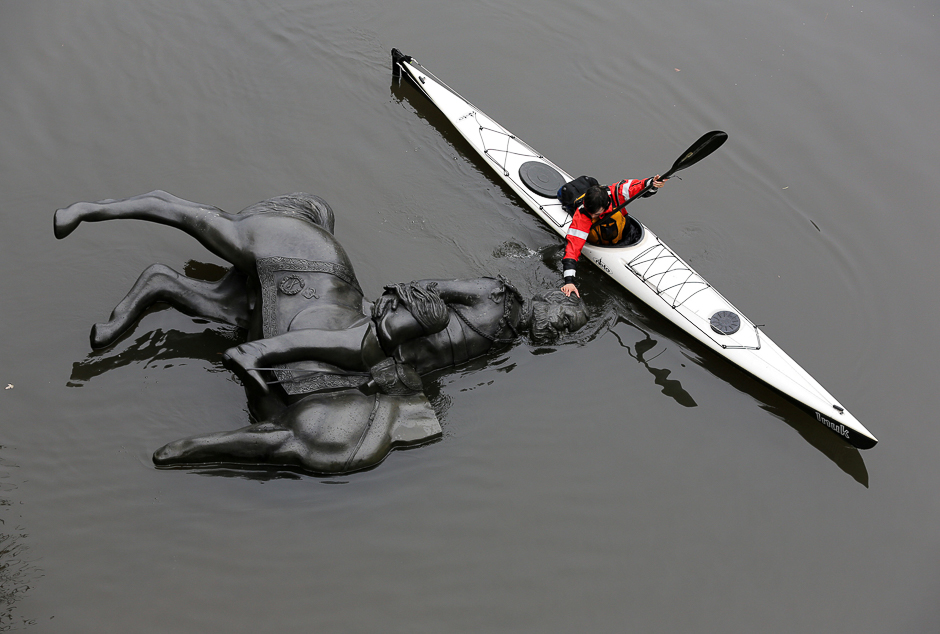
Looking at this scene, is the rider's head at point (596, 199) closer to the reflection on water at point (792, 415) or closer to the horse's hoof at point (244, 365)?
the reflection on water at point (792, 415)

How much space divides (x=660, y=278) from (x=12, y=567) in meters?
5.56

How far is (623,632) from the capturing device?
477cm

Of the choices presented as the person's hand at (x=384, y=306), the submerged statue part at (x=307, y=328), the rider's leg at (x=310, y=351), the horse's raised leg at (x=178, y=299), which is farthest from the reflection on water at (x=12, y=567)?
the person's hand at (x=384, y=306)

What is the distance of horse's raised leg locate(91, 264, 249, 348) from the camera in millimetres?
5398

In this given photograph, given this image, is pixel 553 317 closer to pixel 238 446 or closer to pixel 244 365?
pixel 244 365

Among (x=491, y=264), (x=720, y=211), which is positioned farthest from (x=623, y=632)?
(x=720, y=211)

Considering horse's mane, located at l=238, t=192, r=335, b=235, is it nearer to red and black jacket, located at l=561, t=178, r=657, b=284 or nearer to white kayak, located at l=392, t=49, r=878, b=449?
red and black jacket, located at l=561, t=178, r=657, b=284

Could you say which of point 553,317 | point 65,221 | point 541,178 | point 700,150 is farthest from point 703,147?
point 65,221

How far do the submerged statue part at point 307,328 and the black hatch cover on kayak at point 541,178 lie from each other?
6.71 feet

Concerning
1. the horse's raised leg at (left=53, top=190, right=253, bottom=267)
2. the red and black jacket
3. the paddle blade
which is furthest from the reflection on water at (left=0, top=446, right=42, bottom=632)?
the paddle blade

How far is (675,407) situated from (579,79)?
4738 mm

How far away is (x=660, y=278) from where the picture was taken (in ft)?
21.8

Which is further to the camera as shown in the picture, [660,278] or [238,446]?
[660,278]

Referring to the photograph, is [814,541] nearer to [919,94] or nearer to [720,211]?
[720,211]
